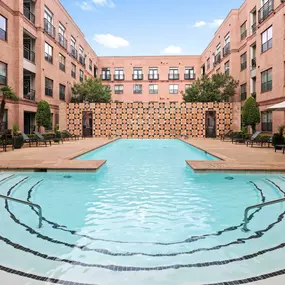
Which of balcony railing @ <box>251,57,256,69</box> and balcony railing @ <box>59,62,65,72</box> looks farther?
balcony railing @ <box>59,62,65,72</box>

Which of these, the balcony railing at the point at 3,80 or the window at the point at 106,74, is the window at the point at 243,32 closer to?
the balcony railing at the point at 3,80

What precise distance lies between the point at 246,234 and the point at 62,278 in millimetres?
2253

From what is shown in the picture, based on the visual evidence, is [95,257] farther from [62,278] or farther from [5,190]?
[5,190]

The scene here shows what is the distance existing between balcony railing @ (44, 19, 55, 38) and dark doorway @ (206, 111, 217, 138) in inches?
534

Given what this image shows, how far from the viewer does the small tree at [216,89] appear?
2606 centimetres

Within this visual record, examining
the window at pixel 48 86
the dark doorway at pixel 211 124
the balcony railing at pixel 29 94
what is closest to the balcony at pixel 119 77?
the dark doorway at pixel 211 124

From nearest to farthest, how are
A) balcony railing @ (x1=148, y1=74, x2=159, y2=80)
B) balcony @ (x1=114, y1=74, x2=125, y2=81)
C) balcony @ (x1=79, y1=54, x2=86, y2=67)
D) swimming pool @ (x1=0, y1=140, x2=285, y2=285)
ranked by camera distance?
1. swimming pool @ (x1=0, y1=140, x2=285, y2=285)
2. balcony @ (x1=79, y1=54, x2=86, y2=67)
3. balcony railing @ (x1=148, y1=74, x2=159, y2=80)
4. balcony @ (x1=114, y1=74, x2=125, y2=81)

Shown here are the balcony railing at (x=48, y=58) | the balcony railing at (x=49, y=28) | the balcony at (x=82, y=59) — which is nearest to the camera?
the balcony railing at (x=49, y=28)

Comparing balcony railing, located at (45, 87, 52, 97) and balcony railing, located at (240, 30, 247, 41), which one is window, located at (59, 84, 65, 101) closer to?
balcony railing, located at (45, 87, 52, 97)

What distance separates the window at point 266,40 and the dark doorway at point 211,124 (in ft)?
21.1

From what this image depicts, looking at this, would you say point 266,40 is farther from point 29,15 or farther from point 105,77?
point 105,77

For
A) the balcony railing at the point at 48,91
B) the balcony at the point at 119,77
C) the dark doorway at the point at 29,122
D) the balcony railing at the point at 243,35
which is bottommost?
the dark doorway at the point at 29,122

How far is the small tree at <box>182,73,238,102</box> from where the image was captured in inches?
1026

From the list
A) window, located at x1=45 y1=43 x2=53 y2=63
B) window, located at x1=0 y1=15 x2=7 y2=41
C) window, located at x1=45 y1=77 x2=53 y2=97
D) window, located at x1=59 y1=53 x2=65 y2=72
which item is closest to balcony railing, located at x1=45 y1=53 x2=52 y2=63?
window, located at x1=45 y1=43 x2=53 y2=63
